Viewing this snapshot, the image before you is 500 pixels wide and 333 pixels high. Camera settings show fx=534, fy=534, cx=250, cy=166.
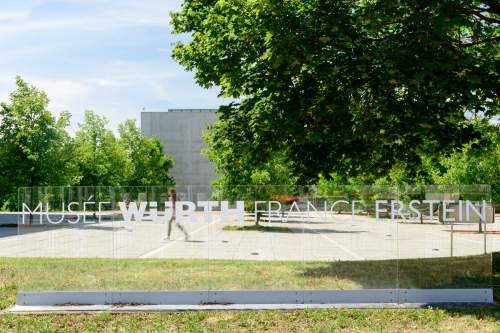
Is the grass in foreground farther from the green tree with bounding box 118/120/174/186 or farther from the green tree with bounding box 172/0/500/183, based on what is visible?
the green tree with bounding box 118/120/174/186

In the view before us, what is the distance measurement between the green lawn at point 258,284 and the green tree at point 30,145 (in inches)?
1030

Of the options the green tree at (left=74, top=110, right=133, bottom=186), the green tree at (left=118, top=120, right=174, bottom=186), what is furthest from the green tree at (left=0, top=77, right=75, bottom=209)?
the green tree at (left=118, top=120, right=174, bottom=186)

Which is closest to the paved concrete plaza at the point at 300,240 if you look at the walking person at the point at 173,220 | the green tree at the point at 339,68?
the walking person at the point at 173,220

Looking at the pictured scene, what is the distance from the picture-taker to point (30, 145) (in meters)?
37.0

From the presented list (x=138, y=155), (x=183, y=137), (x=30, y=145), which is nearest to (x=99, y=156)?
(x=138, y=155)

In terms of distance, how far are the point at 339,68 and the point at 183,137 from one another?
84393 mm

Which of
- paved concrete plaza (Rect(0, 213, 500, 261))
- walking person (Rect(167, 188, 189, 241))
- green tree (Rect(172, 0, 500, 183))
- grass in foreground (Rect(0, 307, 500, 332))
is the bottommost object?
grass in foreground (Rect(0, 307, 500, 332))

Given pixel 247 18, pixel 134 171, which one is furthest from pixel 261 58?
pixel 134 171

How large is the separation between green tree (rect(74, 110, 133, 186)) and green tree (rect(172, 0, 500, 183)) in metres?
41.8

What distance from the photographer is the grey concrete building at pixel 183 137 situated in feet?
310

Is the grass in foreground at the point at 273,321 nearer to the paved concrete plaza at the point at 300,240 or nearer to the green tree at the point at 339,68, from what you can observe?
the paved concrete plaza at the point at 300,240

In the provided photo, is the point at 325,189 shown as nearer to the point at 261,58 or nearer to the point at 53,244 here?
the point at 261,58

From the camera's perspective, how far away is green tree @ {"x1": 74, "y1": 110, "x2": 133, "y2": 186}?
5459 cm

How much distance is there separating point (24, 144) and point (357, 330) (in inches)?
1332
